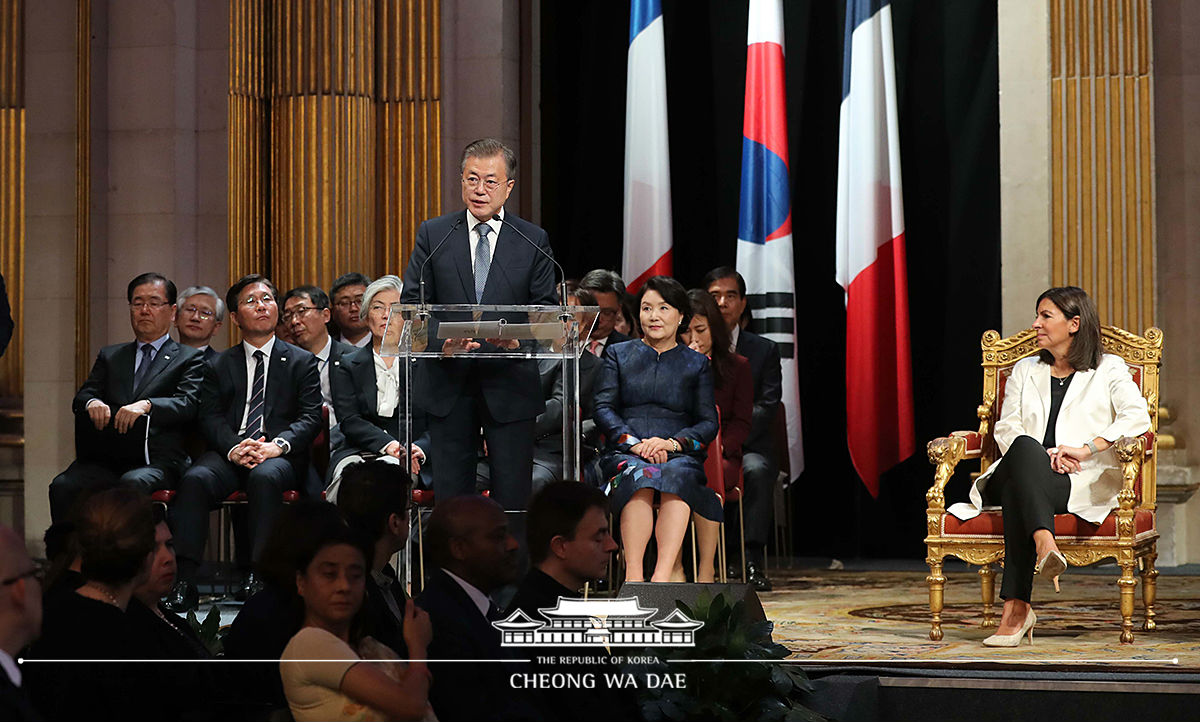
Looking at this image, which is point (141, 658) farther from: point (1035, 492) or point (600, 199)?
point (600, 199)

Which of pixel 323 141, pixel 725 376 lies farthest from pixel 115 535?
pixel 323 141

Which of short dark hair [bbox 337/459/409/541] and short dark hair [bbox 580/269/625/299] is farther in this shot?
short dark hair [bbox 580/269/625/299]

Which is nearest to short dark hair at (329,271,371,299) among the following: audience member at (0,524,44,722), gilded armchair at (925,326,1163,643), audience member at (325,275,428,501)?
audience member at (325,275,428,501)

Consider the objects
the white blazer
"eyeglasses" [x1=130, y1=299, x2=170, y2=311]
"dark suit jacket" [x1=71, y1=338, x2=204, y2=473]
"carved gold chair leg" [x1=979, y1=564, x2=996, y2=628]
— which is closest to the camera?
the white blazer

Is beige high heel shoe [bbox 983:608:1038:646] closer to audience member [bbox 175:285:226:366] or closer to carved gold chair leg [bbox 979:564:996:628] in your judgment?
carved gold chair leg [bbox 979:564:996:628]

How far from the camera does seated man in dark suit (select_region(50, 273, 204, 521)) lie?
5.70 m

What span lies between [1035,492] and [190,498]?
2884 millimetres

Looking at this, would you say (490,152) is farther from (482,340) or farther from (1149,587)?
(1149,587)

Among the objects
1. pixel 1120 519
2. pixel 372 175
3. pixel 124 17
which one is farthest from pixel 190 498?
pixel 1120 519

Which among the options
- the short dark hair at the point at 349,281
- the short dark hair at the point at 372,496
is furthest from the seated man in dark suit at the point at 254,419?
the short dark hair at the point at 372,496

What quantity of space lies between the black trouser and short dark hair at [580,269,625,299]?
1.96 metres

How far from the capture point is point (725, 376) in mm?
5957

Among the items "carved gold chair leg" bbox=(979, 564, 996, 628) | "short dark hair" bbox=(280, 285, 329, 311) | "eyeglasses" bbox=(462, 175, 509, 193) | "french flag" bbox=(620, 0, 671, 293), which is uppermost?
"french flag" bbox=(620, 0, 671, 293)

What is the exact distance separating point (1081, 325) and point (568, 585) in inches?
106
